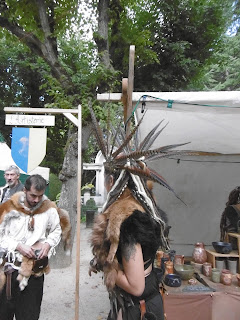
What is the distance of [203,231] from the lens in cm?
513

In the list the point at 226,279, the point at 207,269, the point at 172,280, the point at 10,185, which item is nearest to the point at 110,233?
the point at 172,280

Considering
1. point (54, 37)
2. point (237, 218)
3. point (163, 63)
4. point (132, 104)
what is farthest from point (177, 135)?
point (163, 63)

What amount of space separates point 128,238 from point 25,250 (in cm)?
113

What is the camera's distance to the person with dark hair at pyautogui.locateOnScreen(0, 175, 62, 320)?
2246 mm

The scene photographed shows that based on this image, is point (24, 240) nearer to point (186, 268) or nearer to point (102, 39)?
point (186, 268)

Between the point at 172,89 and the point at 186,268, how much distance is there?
24.7 ft

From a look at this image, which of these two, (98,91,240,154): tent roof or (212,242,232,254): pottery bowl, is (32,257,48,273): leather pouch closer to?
(98,91,240,154): tent roof

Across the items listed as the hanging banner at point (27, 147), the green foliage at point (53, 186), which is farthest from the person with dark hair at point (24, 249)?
the green foliage at point (53, 186)

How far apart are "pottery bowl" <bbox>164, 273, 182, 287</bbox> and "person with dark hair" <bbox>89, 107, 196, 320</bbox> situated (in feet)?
3.87

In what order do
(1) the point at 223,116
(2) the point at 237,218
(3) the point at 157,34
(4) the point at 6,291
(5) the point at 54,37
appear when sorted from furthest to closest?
(3) the point at 157,34, (5) the point at 54,37, (2) the point at 237,218, (1) the point at 223,116, (4) the point at 6,291

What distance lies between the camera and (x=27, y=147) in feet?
9.57

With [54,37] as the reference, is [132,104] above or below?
below

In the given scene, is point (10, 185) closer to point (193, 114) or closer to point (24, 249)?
point (24, 249)

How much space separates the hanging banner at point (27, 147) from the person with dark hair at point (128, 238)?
125 centimetres
